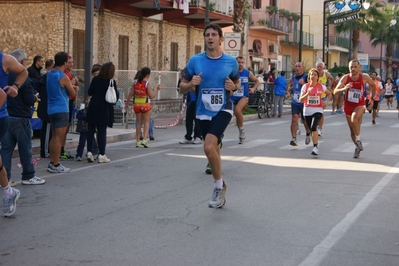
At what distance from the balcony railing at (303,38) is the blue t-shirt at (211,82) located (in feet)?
156

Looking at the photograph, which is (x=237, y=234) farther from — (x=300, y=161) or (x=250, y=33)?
(x=250, y=33)

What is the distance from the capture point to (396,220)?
8.00 metres

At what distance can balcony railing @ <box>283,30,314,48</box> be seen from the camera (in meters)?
56.4

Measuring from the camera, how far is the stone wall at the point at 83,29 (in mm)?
25281

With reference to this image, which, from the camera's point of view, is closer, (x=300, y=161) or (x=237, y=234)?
(x=237, y=234)

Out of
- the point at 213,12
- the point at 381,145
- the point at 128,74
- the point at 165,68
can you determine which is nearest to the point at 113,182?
the point at 381,145

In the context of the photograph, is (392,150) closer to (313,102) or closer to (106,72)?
(313,102)

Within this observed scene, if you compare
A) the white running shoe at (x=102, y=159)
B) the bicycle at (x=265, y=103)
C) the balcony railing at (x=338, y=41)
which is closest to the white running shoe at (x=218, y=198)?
the white running shoe at (x=102, y=159)

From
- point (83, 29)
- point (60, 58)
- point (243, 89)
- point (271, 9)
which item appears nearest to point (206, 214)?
point (60, 58)

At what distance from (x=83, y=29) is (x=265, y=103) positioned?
7918 mm

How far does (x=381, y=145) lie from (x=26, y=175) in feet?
30.9

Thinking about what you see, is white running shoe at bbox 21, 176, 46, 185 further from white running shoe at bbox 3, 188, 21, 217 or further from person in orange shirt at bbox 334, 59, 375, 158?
person in orange shirt at bbox 334, 59, 375, 158

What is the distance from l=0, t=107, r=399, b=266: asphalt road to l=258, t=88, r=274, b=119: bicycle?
14.8m

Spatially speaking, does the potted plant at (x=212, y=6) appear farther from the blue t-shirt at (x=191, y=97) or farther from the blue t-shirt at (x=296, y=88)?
the blue t-shirt at (x=296, y=88)
